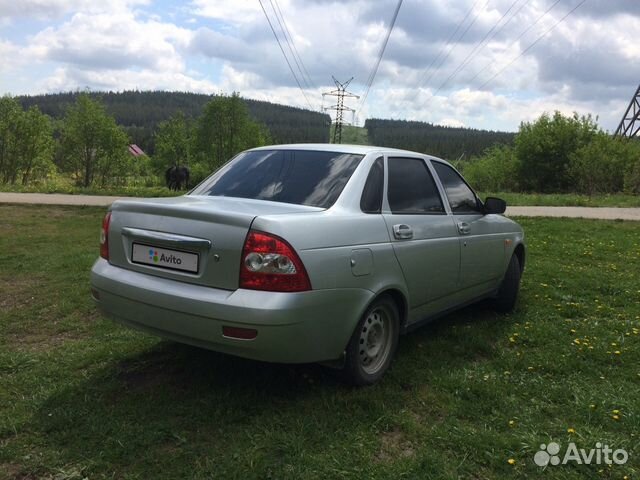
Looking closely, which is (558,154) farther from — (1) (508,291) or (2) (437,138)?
(2) (437,138)

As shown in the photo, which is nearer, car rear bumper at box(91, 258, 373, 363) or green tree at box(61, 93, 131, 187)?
car rear bumper at box(91, 258, 373, 363)

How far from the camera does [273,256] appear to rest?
2.83 metres

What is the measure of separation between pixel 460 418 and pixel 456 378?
0.54 meters

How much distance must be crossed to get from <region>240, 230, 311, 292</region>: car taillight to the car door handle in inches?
38.6

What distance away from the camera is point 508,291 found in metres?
5.36

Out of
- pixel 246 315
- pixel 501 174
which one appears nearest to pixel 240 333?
pixel 246 315

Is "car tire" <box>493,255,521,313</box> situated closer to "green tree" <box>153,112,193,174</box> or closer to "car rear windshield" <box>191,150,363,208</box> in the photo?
"car rear windshield" <box>191,150,363,208</box>

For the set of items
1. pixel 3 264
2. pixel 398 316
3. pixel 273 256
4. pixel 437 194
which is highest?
pixel 437 194

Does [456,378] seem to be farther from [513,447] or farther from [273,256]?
[273,256]

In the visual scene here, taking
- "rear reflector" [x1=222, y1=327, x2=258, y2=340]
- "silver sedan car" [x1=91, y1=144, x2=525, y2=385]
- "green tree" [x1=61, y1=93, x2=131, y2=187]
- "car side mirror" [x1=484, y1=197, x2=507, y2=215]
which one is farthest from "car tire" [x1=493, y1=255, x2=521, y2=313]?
"green tree" [x1=61, y1=93, x2=131, y2=187]

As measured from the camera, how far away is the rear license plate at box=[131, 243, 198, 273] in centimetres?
303

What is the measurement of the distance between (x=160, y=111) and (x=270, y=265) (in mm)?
167691

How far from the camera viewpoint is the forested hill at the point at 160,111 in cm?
12481

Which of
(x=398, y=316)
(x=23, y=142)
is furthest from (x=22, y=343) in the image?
(x=23, y=142)
